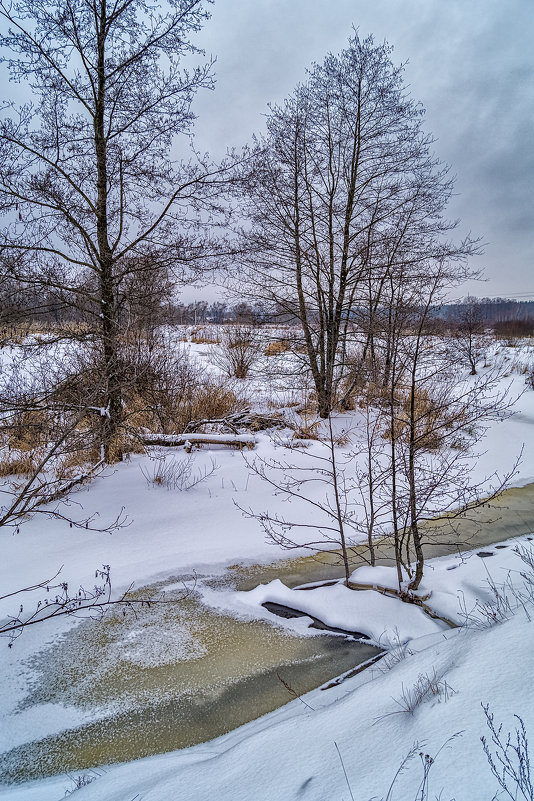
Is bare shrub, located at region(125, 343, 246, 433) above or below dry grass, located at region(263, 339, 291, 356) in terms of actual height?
below

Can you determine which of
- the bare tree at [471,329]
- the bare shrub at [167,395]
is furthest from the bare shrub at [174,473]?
the bare tree at [471,329]

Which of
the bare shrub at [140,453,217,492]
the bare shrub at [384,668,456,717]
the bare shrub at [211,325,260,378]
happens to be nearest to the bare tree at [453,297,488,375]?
the bare shrub at [211,325,260,378]

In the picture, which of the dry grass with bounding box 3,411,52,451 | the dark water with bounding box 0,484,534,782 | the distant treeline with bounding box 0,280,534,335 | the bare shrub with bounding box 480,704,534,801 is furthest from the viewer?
the dry grass with bounding box 3,411,52,451

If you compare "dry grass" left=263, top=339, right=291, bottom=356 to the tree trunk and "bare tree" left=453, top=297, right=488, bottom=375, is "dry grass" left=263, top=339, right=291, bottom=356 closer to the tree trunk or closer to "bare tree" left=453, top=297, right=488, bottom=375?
the tree trunk

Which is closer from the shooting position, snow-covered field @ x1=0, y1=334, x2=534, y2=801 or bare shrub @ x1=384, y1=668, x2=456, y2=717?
snow-covered field @ x1=0, y1=334, x2=534, y2=801

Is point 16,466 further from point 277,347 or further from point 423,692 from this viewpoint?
point 277,347

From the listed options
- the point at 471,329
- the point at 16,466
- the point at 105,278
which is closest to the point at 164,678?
the point at 16,466

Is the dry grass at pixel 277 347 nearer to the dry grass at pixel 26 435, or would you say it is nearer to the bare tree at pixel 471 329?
the dry grass at pixel 26 435

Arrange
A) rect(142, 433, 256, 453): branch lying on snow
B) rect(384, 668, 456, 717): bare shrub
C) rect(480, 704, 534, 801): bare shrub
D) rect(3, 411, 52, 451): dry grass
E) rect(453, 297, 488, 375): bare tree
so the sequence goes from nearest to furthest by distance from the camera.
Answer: rect(480, 704, 534, 801): bare shrub → rect(384, 668, 456, 717): bare shrub → rect(3, 411, 52, 451): dry grass → rect(142, 433, 256, 453): branch lying on snow → rect(453, 297, 488, 375): bare tree
